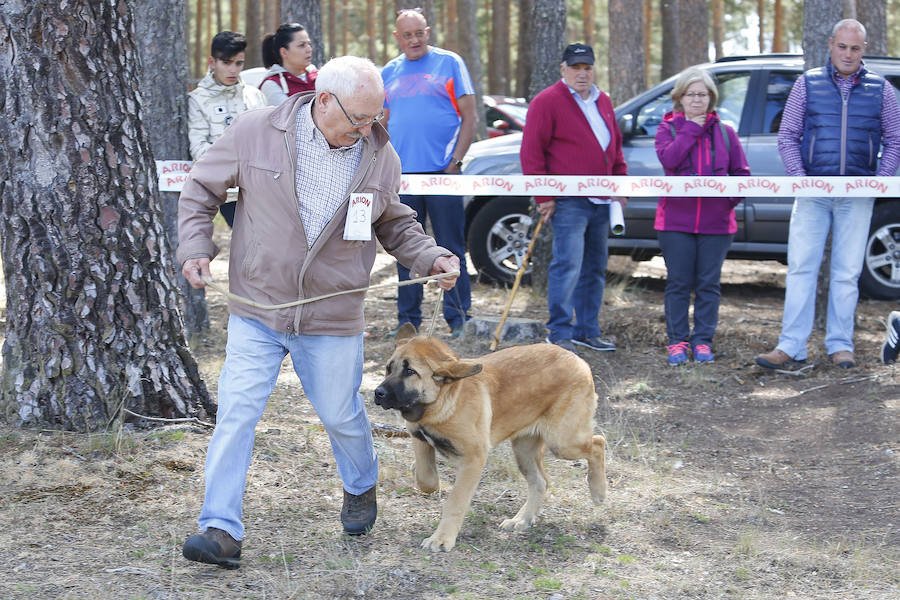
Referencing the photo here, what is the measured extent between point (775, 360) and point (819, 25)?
280cm

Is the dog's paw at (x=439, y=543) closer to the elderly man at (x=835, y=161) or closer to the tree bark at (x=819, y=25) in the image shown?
the elderly man at (x=835, y=161)

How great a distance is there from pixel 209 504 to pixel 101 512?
89 cm

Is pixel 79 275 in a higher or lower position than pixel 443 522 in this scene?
higher

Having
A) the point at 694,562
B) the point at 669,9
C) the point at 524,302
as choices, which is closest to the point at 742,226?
the point at 524,302

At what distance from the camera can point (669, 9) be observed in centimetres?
2164

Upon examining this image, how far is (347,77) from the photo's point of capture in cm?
357

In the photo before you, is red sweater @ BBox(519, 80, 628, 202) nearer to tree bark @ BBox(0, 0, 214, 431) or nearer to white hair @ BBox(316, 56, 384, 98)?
tree bark @ BBox(0, 0, 214, 431)

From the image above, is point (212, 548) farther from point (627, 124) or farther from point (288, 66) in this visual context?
point (627, 124)

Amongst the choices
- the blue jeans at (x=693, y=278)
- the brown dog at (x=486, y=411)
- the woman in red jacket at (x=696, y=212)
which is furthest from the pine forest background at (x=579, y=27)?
the brown dog at (x=486, y=411)

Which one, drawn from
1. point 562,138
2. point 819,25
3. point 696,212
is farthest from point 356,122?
point 819,25

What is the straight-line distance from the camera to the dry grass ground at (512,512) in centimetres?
381

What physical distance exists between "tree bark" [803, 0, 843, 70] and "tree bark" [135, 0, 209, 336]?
4.96 m

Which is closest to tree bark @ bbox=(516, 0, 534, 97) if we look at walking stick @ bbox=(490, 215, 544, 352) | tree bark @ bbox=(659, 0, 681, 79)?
tree bark @ bbox=(659, 0, 681, 79)

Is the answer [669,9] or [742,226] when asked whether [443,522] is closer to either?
[742,226]
